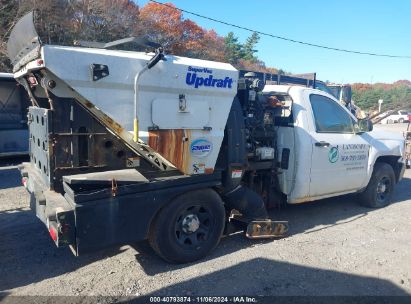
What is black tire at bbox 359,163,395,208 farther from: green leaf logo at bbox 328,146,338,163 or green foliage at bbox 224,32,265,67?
green foliage at bbox 224,32,265,67

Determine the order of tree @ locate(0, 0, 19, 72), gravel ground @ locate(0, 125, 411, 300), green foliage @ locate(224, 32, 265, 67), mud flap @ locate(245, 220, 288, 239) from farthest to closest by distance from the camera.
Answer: green foliage @ locate(224, 32, 265, 67)
tree @ locate(0, 0, 19, 72)
mud flap @ locate(245, 220, 288, 239)
gravel ground @ locate(0, 125, 411, 300)

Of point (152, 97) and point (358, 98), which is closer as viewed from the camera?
point (152, 97)

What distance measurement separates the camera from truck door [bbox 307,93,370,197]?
5547 millimetres

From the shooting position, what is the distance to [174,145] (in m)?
4.03

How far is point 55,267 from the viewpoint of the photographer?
4.07 meters

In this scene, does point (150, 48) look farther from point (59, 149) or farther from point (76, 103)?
point (59, 149)

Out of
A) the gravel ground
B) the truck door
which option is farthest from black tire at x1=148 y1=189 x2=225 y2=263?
the truck door

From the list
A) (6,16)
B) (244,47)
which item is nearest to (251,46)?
(244,47)

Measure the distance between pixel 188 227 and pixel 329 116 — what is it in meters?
3.09

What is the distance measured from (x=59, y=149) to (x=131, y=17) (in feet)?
76.1

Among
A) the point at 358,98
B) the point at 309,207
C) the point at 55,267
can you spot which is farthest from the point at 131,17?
the point at 358,98

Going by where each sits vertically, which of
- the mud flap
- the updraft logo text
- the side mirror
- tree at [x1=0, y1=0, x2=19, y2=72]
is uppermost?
tree at [x1=0, y1=0, x2=19, y2=72]

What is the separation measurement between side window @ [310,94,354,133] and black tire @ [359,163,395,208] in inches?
47.8

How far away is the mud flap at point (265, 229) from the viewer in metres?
4.77
